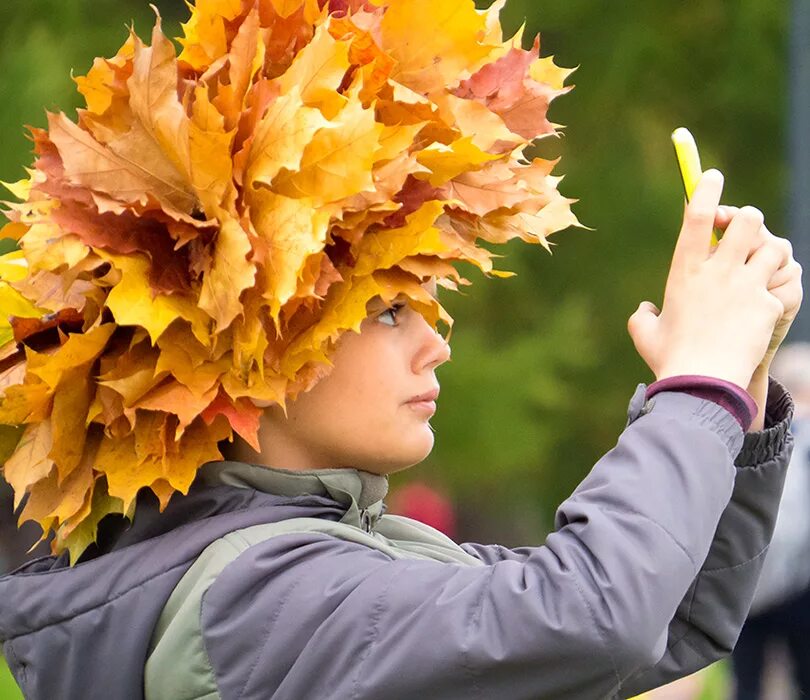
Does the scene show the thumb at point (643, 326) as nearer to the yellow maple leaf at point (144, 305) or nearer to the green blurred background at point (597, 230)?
the yellow maple leaf at point (144, 305)

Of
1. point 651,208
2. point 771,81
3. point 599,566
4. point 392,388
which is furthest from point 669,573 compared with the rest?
point 771,81

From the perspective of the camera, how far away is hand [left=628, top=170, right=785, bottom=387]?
6.07ft

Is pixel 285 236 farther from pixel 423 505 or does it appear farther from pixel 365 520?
pixel 423 505

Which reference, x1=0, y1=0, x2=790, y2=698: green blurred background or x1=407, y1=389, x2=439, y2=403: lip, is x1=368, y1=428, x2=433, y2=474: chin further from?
x1=0, y1=0, x2=790, y2=698: green blurred background

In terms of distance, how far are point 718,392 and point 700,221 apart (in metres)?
0.23

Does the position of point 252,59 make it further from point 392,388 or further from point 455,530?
point 455,530

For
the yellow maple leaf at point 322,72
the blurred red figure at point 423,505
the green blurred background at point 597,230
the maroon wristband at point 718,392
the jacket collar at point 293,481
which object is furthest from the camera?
the green blurred background at point 597,230

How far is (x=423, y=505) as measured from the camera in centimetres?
690

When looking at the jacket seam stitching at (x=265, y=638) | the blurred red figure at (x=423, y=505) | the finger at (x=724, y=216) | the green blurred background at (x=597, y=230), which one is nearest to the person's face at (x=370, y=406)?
the jacket seam stitching at (x=265, y=638)

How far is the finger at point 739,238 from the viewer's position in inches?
74.9

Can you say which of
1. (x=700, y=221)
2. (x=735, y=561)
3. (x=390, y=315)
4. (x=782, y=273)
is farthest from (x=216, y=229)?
(x=735, y=561)

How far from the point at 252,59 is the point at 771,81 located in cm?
604

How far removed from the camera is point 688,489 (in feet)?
5.80

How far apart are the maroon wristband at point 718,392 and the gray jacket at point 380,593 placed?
0.06 feet
